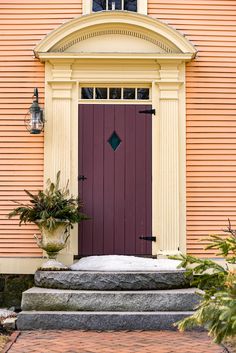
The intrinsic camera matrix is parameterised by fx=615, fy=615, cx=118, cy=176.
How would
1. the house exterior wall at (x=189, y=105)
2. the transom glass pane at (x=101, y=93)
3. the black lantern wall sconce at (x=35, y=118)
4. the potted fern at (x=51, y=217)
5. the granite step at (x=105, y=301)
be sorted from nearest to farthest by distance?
the granite step at (x=105, y=301)
the potted fern at (x=51, y=217)
the black lantern wall sconce at (x=35, y=118)
the house exterior wall at (x=189, y=105)
the transom glass pane at (x=101, y=93)

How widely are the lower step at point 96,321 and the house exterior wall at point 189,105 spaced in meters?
1.71

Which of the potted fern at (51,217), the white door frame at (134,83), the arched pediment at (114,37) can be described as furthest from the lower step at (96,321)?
the arched pediment at (114,37)

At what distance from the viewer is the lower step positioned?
22.2 ft

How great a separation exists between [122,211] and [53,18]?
289 cm

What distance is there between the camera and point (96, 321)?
6758mm

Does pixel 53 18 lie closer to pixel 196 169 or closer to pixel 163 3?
pixel 163 3

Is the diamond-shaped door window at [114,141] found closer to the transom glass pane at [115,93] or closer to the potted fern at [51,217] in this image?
the transom glass pane at [115,93]

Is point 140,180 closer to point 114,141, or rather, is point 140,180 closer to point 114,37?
point 114,141

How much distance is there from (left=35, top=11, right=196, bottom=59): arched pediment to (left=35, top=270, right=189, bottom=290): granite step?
3043mm

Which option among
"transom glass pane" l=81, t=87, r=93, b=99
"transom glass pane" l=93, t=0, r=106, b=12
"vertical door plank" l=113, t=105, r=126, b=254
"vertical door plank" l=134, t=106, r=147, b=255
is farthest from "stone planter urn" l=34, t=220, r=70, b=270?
A: "transom glass pane" l=93, t=0, r=106, b=12

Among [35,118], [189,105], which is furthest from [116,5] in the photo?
[35,118]

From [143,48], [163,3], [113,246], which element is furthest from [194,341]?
[163,3]

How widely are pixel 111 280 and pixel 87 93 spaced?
2.82m

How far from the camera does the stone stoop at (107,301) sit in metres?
6.77
